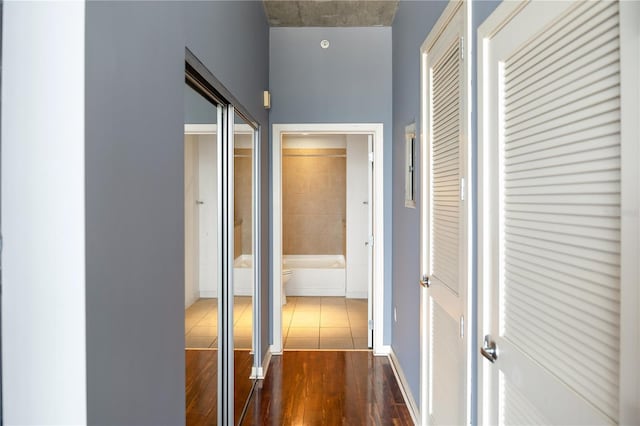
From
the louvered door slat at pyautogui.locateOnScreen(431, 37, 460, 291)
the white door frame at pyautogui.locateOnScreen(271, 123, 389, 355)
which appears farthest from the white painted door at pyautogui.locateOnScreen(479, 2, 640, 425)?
the white door frame at pyautogui.locateOnScreen(271, 123, 389, 355)

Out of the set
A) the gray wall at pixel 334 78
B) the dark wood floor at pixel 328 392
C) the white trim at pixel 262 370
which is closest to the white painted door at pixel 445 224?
the dark wood floor at pixel 328 392

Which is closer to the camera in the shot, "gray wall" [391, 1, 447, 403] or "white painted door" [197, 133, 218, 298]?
"white painted door" [197, 133, 218, 298]

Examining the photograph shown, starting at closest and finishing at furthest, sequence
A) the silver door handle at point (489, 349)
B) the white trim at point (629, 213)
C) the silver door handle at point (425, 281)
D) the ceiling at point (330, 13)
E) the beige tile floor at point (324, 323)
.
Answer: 1. the white trim at point (629, 213)
2. the silver door handle at point (489, 349)
3. the silver door handle at point (425, 281)
4. the ceiling at point (330, 13)
5. the beige tile floor at point (324, 323)

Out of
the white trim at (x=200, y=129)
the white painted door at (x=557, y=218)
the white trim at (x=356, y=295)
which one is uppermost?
the white trim at (x=200, y=129)

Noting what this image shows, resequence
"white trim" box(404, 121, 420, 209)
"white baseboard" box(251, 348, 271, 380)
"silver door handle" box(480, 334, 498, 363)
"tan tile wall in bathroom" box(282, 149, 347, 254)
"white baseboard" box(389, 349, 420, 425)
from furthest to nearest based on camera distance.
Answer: "tan tile wall in bathroom" box(282, 149, 347, 254) → "white baseboard" box(251, 348, 271, 380) → "white trim" box(404, 121, 420, 209) → "white baseboard" box(389, 349, 420, 425) → "silver door handle" box(480, 334, 498, 363)

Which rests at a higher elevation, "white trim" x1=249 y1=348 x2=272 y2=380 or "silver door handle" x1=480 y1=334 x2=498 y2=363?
"silver door handle" x1=480 y1=334 x2=498 y2=363

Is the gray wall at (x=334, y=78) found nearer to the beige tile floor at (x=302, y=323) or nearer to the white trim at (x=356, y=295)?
the beige tile floor at (x=302, y=323)

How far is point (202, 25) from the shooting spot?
5.90 feet

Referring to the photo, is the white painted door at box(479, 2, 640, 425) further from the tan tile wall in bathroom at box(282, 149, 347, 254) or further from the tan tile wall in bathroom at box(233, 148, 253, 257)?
the tan tile wall in bathroom at box(282, 149, 347, 254)

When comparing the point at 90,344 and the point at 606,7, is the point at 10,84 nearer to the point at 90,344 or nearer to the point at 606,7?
the point at 90,344

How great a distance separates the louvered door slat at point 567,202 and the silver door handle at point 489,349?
13 cm

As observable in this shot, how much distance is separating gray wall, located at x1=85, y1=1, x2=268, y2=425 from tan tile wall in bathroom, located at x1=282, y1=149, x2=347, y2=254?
17.3 feet

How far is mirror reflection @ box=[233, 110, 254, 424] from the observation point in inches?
105

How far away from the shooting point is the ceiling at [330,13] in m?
3.53
